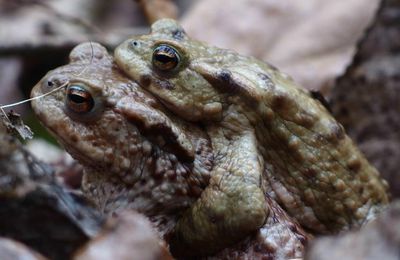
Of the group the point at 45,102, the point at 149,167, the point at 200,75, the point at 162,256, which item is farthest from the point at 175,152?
the point at 162,256

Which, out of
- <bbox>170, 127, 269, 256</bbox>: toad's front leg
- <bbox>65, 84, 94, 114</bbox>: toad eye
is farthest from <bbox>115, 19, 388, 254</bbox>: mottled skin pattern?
<bbox>65, 84, 94, 114</bbox>: toad eye

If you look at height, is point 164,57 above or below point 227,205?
above

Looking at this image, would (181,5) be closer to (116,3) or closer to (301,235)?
(116,3)

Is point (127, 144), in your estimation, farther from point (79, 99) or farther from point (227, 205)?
point (227, 205)

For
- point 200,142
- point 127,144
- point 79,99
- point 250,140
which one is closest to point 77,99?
point 79,99

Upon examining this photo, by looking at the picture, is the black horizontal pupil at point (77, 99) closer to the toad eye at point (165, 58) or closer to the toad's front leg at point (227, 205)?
the toad eye at point (165, 58)

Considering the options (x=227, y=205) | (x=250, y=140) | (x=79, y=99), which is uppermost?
(x=79, y=99)

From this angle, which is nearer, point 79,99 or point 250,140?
point 79,99
